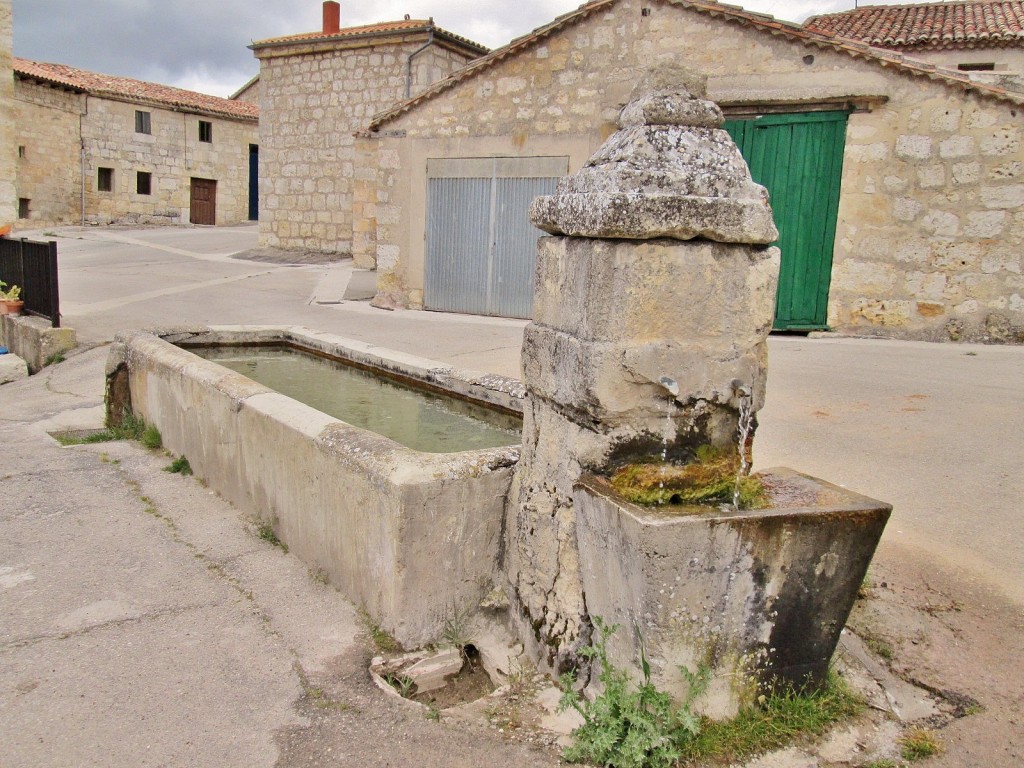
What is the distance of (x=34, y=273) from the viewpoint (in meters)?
9.22

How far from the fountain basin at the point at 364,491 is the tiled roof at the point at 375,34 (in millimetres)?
13714

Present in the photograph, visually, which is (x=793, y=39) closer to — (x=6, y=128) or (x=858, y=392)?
(x=858, y=392)

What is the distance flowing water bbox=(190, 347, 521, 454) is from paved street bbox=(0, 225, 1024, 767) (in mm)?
890

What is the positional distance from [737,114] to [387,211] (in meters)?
5.14

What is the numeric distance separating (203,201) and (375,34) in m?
14.9

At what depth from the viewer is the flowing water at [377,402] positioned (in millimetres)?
4242

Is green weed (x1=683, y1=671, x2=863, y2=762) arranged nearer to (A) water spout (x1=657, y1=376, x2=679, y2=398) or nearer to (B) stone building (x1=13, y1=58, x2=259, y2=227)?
(A) water spout (x1=657, y1=376, x2=679, y2=398)

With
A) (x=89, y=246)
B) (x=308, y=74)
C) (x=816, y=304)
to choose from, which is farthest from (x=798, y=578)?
(x=89, y=246)

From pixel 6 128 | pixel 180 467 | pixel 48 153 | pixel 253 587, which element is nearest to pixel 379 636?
pixel 253 587

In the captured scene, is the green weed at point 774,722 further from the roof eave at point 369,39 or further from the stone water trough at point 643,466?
the roof eave at point 369,39

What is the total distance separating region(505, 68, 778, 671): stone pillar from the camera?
2.32 m

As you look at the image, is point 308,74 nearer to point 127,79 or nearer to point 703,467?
point 127,79

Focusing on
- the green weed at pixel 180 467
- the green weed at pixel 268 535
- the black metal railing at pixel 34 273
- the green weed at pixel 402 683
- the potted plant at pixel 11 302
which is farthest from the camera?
the potted plant at pixel 11 302

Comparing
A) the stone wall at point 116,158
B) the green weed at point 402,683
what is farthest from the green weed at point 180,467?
the stone wall at point 116,158
